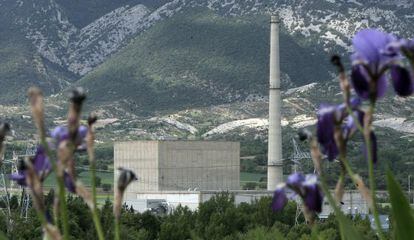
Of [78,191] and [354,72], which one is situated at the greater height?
[354,72]

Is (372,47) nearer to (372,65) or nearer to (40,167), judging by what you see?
(372,65)

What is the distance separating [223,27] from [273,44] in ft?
236

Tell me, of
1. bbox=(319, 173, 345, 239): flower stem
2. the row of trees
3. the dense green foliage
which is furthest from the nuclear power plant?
bbox=(319, 173, 345, 239): flower stem

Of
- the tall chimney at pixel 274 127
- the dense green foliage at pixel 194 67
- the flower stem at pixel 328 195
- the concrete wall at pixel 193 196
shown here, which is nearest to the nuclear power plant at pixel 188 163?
the tall chimney at pixel 274 127

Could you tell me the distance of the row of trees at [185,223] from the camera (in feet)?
107

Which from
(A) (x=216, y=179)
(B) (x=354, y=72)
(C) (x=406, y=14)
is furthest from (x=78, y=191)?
(C) (x=406, y=14)

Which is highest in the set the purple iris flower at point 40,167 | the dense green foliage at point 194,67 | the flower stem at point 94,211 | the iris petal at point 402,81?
the dense green foliage at point 194,67

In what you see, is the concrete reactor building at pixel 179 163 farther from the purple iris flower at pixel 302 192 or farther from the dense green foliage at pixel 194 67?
the purple iris flower at pixel 302 192

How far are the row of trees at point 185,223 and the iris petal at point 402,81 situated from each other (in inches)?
1036

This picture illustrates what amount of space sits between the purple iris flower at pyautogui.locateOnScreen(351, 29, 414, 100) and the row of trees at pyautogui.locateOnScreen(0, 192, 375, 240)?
86.3 ft

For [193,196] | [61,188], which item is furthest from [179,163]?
[61,188]

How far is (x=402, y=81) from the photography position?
6.32ft

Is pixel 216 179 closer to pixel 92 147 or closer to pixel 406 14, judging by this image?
pixel 92 147

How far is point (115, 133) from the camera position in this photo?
476 ft
